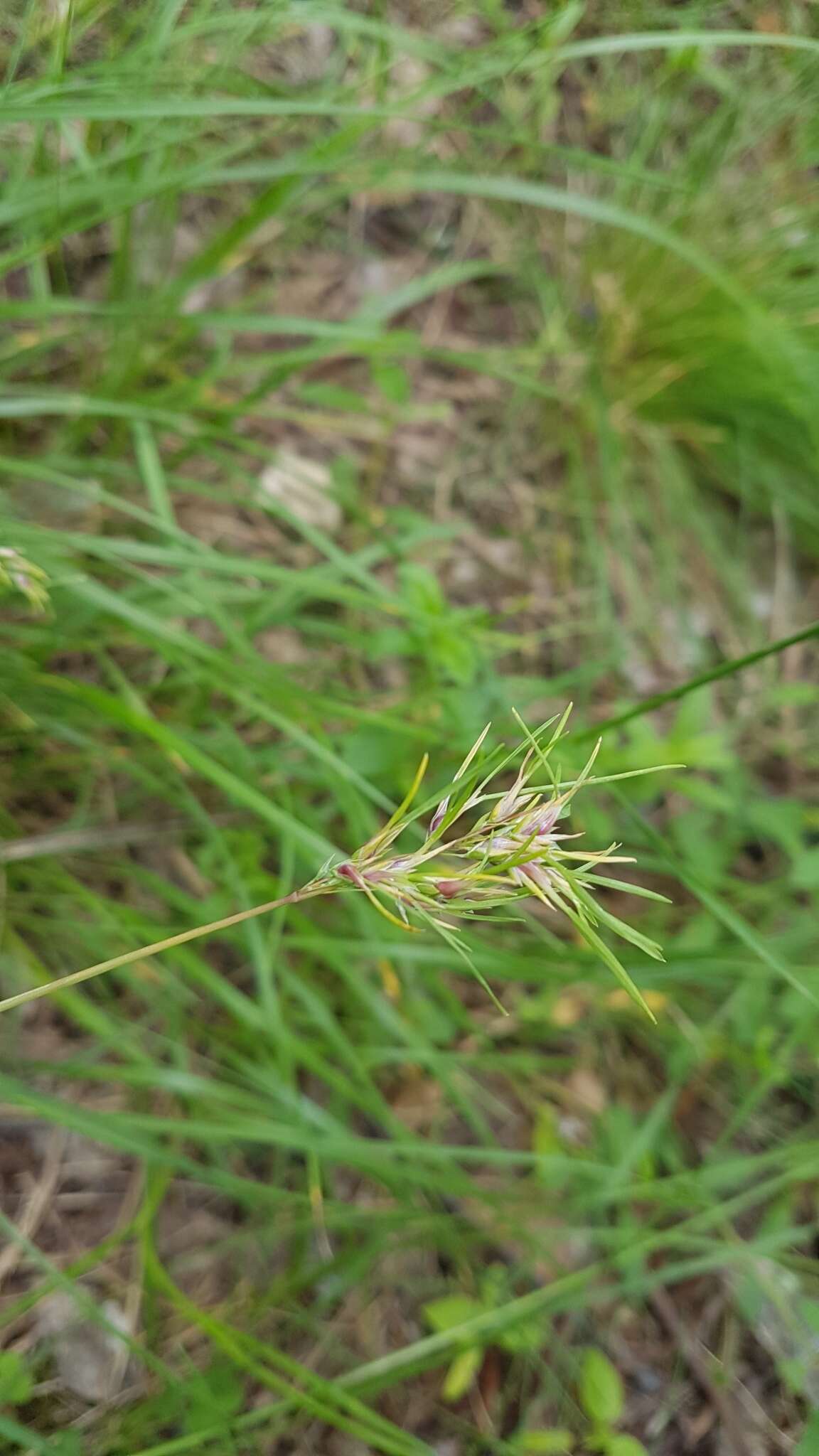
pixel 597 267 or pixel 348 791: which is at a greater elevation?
pixel 597 267

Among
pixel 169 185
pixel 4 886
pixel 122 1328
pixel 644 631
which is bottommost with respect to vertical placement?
pixel 122 1328

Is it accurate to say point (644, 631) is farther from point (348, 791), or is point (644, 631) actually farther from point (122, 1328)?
point (122, 1328)

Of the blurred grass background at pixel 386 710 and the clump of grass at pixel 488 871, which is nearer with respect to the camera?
the clump of grass at pixel 488 871

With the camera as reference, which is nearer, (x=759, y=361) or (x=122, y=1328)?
(x=122, y=1328)

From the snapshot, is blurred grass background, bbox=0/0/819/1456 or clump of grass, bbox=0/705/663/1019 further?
blurred grass background, bbox=0/0/819/1456

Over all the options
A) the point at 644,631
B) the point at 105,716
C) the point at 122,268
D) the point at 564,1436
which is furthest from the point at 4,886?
the point at 644,631

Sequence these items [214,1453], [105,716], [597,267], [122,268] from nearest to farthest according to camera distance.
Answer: [214,1453], [105,716], [122,268], [597,267]

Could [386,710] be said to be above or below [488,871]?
below

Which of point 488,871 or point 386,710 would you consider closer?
point 488,871
